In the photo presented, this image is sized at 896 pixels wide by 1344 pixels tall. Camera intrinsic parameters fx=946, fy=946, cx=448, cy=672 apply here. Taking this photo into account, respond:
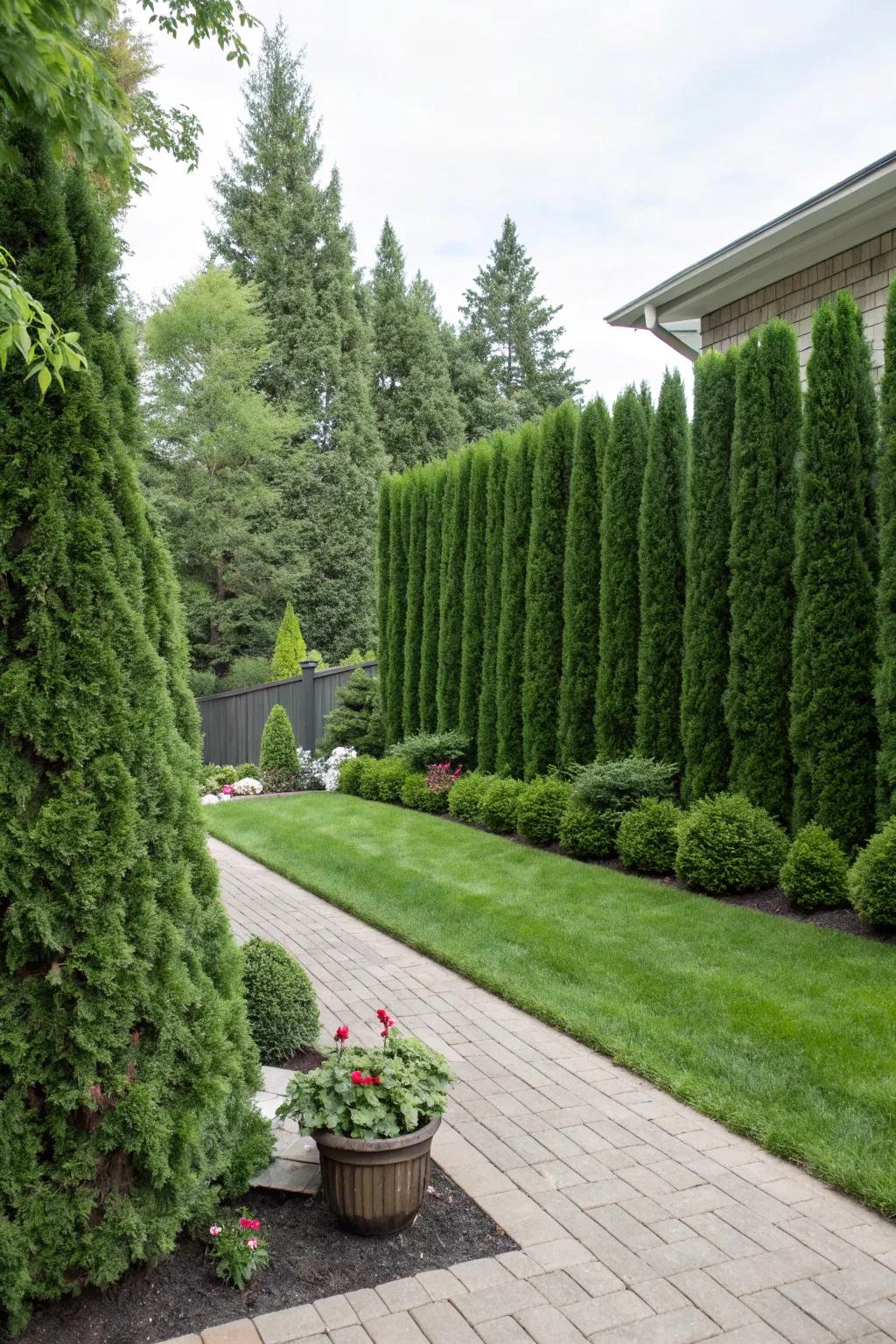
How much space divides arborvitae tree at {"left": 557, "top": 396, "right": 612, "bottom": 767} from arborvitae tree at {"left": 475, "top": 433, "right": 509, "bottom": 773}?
5.70 ft

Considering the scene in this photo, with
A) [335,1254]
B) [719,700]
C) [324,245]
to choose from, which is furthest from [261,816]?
[324,245]

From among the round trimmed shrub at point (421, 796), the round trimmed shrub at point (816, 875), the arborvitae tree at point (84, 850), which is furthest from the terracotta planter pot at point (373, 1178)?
the round trimmed shrub at point (421, 796)

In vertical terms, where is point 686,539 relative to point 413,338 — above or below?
below

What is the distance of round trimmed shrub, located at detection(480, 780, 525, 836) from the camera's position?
964 cm

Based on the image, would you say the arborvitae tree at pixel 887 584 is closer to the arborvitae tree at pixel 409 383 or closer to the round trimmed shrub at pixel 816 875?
the round trimmed shrub at pixel 816 875

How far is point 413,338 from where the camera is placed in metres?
31.9

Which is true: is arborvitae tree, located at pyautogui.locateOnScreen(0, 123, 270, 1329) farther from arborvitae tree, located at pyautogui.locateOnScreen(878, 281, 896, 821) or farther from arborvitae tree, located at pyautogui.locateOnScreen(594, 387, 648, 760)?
arborvitae tree, located at pyautogui.locateOnScreen(594, 387, 648, 760)

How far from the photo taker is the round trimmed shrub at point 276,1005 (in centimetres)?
429

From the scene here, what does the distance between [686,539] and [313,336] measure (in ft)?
70.2

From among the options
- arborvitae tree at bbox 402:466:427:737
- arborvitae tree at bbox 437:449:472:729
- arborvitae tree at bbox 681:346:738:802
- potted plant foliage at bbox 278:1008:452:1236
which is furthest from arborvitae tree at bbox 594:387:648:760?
potted plant foliage at bbox 278:1008:452:1236

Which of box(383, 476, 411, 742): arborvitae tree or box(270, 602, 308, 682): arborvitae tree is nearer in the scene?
box(383, 476, 411, 742): arborvitae tree

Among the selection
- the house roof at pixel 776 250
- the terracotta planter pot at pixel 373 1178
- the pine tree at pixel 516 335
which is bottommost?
the terracotta planter pot at pixel 373 1178

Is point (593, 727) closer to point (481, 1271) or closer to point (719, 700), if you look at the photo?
point (719, 700)

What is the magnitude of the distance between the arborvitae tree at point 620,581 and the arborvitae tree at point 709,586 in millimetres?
1113
